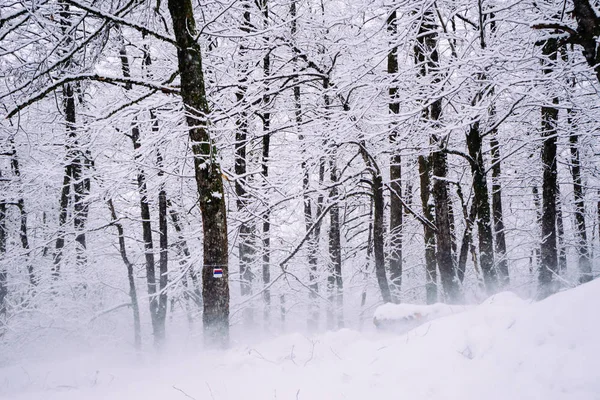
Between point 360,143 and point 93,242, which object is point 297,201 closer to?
point 360,143

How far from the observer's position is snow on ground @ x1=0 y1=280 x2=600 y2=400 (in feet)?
7.80

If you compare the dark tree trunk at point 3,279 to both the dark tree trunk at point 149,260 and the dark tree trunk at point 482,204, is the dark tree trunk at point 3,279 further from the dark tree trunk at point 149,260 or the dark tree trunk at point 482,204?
the dark tree trunk at point 482,204

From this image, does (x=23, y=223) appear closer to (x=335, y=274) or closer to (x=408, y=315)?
(x=335, y=274)

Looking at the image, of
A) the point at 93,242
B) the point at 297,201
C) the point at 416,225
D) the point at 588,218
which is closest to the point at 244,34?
the point at 297,201

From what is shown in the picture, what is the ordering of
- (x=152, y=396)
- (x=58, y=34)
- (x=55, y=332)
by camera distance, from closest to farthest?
(x=152, y=396), (x=58, y=34), (x=55, y=332)

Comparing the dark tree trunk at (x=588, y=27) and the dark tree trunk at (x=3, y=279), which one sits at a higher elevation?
the dark tree trunk at (x=588, y=27)

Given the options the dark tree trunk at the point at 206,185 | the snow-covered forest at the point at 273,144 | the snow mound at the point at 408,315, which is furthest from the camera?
the snow-covered forest at the point at 273,144

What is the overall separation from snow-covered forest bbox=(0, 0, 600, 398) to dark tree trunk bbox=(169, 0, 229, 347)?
26 millimetres

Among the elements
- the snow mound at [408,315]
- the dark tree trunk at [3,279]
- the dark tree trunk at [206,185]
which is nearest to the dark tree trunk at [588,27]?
the snow mound at [408,315]

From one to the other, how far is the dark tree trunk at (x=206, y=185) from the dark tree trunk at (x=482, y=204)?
18.2 feet

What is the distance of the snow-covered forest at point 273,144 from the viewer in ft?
17.8

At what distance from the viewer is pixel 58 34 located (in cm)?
A: 577

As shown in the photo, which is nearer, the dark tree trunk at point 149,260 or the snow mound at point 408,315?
the snow mound at point 408,315

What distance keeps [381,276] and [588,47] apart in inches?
237
